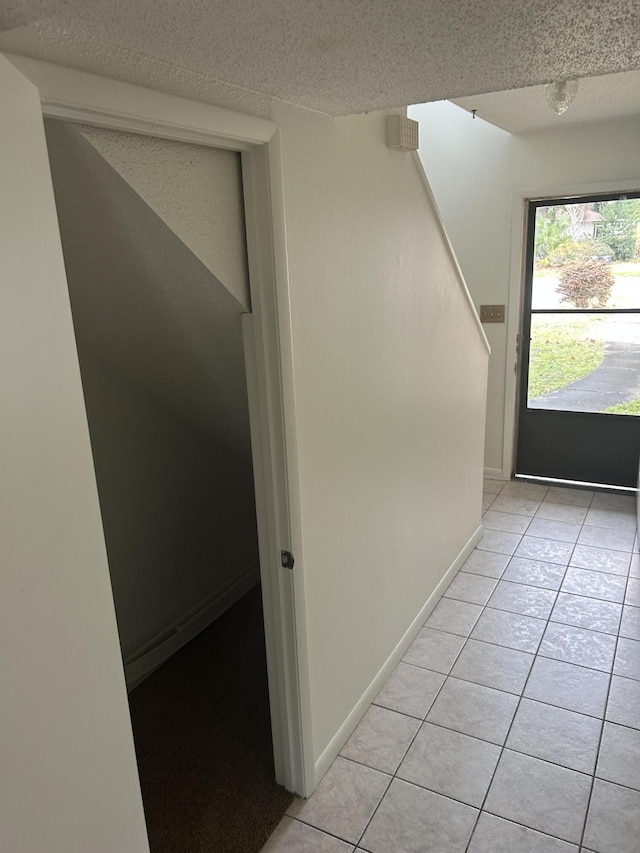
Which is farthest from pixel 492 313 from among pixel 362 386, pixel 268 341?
pixel 268 341

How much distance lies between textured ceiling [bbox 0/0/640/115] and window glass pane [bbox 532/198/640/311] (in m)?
→ 3.16

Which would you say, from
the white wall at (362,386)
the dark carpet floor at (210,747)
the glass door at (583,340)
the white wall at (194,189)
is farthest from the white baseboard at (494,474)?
the white wall at (194,189)

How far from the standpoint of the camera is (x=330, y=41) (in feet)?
3.56

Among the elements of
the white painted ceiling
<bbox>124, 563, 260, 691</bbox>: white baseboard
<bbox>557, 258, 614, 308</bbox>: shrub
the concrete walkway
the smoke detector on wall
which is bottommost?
<bbox>124, 563, 260, 691</bbox>: white baseboard

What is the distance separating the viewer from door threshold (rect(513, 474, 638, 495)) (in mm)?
4453

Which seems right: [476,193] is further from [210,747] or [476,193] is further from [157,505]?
[210,747]

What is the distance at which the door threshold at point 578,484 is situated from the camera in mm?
4453

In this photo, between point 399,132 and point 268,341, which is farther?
point 399,132

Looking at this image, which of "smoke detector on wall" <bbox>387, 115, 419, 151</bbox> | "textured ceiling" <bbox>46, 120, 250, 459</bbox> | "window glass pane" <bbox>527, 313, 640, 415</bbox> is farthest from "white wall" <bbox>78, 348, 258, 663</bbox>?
"window glass pane" <bbox>527, 313, 640, 415</bbox>

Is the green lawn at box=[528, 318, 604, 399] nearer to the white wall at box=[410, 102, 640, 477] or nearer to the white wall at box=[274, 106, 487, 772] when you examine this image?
the white wall at box=[410, 102, 640, 477]

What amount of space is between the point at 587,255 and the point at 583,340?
575 mm

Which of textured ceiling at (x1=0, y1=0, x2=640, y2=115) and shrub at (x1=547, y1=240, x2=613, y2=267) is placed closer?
textured ceiling at (x1=0, y1=0, x2=640, y2=115)

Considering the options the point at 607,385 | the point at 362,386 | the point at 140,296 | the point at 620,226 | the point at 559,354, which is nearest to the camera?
the point at 140,296

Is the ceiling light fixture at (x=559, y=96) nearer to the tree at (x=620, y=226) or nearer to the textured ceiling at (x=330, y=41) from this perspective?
the textured ceiling at (x=330, y=41)
